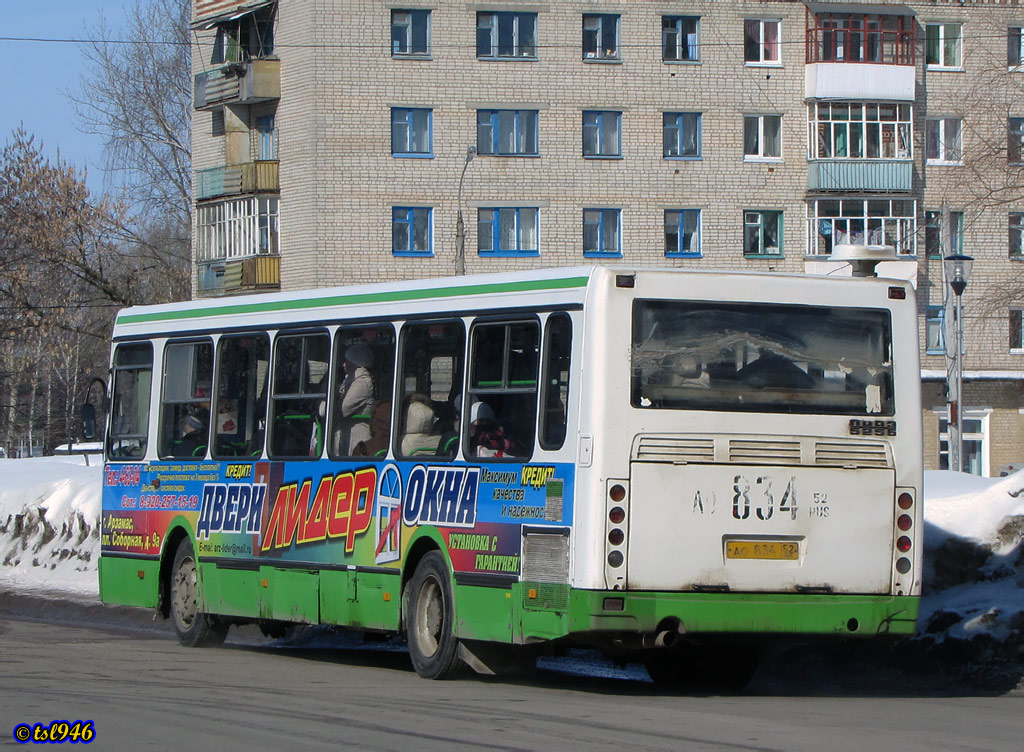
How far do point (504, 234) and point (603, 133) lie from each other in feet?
14.0

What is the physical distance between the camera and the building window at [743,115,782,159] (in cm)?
5153

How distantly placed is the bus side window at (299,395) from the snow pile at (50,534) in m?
8.37

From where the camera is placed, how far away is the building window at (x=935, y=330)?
52.9 metres

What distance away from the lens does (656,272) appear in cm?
1072

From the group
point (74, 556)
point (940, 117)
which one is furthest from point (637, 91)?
point (74, 556)

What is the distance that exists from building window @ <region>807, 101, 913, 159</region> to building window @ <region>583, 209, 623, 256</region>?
21.1 ft

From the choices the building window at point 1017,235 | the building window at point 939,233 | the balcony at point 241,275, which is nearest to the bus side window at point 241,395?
the balcony at point 241,275

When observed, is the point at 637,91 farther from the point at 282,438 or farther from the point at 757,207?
the point at 282,438

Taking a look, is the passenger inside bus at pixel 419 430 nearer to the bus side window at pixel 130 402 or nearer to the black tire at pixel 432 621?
the black tire at pixel 432 621

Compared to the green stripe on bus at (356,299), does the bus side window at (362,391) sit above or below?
below

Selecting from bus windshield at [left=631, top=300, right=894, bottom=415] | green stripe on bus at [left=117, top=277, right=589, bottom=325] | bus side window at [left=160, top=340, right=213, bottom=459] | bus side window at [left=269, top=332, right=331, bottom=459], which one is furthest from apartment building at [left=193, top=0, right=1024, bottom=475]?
bus windshield at [left=631, top=300, right=894, bottom=415]

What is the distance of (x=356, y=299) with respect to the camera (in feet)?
43.0

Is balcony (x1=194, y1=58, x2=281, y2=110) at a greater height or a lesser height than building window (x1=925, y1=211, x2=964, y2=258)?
greater

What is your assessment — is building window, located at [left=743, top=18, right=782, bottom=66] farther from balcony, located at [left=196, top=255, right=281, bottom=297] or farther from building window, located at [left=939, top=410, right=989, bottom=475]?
balcony, located at [left=196, top=255, right=281, bottom=297]
